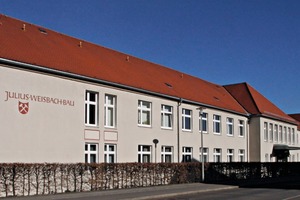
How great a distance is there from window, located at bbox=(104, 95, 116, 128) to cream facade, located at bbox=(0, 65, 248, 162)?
0.06 meters

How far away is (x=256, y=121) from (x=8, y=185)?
1175 inches

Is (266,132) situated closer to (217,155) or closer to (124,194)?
(217,155)

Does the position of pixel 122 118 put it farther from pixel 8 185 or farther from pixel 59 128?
pixel 8 185

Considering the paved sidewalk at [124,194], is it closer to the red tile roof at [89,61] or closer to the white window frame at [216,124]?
the red tile roof at [89,61]

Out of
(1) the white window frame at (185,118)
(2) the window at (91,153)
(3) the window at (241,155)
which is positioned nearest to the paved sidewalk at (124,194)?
(2) the window at (91,153)

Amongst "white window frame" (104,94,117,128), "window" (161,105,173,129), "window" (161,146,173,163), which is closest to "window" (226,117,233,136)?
"window" (161,105,173,129)

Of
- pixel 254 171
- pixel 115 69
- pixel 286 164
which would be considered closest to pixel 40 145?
pixel 115 69

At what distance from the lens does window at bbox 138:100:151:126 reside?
29672 millimetres

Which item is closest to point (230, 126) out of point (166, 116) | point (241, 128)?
point (241, 128)

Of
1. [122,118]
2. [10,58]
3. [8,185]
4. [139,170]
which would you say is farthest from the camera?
[122,118]

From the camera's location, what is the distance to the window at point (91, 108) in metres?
25.5

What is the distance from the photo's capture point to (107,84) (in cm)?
2666

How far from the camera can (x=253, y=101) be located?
1852 inches

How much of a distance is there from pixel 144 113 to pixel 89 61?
491 centimetres
